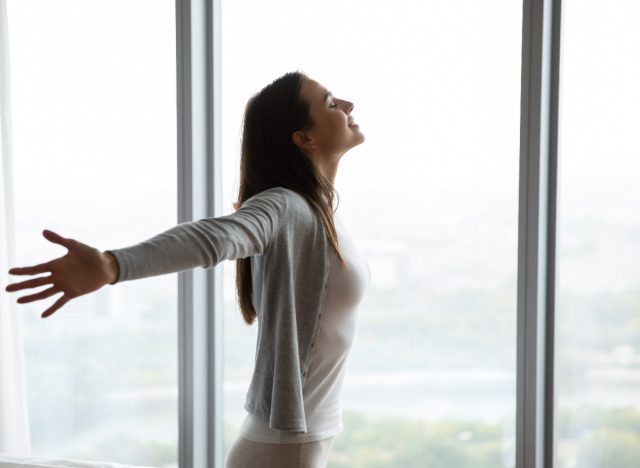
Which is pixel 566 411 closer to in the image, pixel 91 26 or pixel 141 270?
pixel 141 270

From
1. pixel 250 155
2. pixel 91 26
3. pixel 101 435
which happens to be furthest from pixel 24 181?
pixel 250 155

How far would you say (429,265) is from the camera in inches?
75.5

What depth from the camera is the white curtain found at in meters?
2.13

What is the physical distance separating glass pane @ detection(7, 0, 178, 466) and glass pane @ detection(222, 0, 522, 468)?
322mm

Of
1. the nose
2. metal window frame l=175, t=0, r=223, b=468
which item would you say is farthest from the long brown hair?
metal window frame l=175, t=0, r=223, b=468

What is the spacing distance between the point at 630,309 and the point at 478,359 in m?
0.39

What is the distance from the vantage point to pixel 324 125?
146 centimetres

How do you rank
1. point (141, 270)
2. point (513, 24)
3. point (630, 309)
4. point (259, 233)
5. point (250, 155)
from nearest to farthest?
point (141, 270) < point (259, 233) < point (250, 155) < point (630, 309) < point (513, 24)

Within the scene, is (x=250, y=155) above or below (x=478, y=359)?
above

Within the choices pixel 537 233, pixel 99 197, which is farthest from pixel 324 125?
pixel 99 197

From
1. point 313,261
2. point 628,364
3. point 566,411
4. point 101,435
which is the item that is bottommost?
point 101,435

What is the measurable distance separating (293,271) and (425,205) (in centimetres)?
73

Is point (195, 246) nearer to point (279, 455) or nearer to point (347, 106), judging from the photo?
point (279, 455)

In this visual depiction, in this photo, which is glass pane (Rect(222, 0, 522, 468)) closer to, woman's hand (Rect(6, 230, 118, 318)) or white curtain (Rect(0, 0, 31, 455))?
white curtain (Rect(0, 0, 31, 455))
